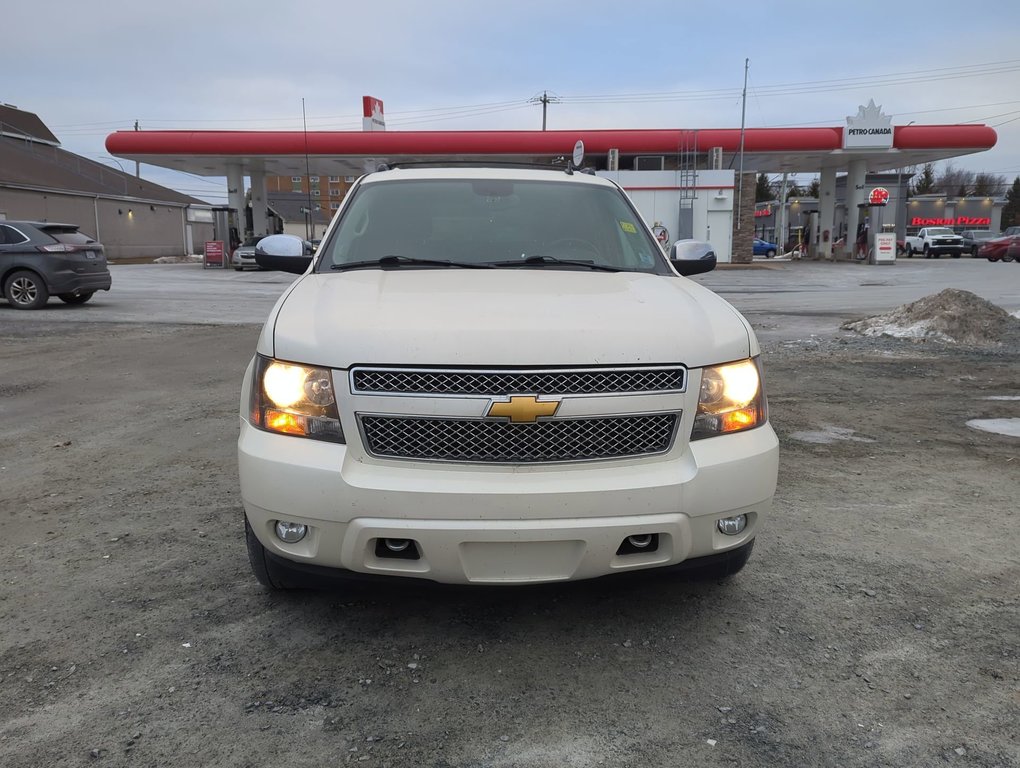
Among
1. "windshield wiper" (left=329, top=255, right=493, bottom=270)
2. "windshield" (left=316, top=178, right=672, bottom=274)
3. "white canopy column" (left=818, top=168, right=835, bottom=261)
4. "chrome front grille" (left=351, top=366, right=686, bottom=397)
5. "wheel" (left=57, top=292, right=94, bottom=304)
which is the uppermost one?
"white canopy column" (left=818, top=168, right=835, bottom=261)

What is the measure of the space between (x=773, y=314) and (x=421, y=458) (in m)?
13.1

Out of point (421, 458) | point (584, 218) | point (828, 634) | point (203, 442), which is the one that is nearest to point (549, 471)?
point (421, 458)

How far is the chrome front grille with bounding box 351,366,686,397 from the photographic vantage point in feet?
8.26

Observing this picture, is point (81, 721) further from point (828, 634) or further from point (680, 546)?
point (828, 634)

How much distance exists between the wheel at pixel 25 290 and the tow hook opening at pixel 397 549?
14809 millimetres

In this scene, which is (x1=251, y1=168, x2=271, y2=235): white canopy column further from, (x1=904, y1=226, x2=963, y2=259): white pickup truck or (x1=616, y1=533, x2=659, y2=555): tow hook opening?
(x1=616, y1=533, x2=659, y2=555): tow hook opening

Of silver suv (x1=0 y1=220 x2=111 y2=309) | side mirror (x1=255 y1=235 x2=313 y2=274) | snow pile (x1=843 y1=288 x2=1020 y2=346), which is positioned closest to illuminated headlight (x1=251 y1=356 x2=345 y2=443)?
side mirror (x1=255 y1=235 x2=313 y2=274)

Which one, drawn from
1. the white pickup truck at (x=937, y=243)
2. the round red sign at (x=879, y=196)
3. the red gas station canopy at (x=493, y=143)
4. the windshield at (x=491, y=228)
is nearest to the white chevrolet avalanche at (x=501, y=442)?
the windshield at (x=491, y=228)

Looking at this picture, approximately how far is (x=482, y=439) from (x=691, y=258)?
2408mm

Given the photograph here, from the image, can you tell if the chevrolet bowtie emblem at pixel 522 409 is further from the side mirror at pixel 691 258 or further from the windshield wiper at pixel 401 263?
the side mirror at pixel 691 258

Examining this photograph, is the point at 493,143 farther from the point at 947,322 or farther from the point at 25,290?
the point at 947,322

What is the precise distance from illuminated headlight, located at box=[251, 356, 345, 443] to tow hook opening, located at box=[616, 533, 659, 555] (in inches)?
39.1

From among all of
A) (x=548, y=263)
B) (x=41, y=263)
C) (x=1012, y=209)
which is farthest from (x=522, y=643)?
(x=1012, y=209)

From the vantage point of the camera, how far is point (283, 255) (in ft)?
14.1
